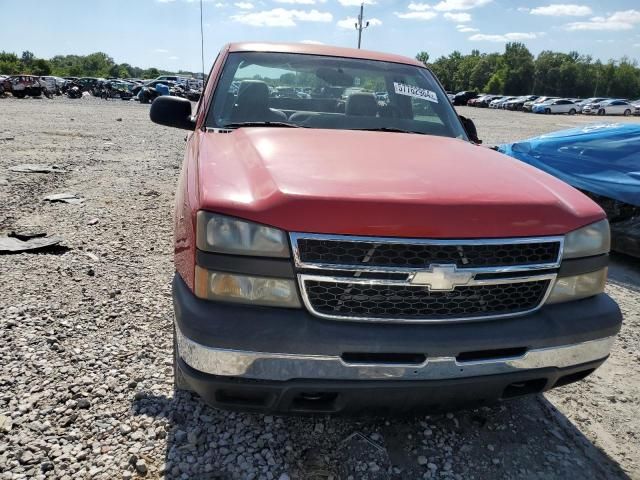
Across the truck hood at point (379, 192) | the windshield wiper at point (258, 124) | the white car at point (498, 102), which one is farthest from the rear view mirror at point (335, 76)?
the white car at point (498, 102)

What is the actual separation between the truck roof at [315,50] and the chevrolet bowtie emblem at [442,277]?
2.28m

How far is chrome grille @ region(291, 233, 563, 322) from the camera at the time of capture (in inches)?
70.5

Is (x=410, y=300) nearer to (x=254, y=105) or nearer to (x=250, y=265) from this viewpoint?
(x=250, y=265)

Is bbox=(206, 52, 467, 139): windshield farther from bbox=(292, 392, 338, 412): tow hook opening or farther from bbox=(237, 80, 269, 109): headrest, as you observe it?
bbox=(292, 392, 338, 412): tow hook opening

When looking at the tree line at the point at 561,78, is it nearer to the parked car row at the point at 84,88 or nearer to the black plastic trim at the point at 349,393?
the parked car row at the point at 84,88

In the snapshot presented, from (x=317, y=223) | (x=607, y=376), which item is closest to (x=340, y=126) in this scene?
(x=317, y=223)

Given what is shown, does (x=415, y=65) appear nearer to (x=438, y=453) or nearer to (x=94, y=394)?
(x=438, y=453)

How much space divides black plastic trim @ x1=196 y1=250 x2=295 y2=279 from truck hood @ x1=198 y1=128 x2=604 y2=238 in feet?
0.44

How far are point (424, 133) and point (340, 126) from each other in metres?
0.56

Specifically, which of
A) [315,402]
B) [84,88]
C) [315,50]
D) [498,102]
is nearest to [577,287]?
[315,402]

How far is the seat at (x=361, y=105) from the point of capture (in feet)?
10.9

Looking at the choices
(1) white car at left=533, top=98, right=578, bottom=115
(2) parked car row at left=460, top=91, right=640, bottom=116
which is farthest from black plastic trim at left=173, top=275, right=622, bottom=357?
(1) white car at left=533, top=98, right=578, bottom=115

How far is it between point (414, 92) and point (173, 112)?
1.65 metres

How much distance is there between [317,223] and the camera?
69.1 inches
